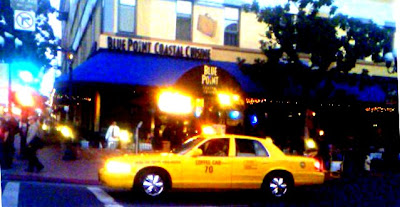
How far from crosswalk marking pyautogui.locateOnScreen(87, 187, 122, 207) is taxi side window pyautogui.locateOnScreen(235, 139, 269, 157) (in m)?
2.93

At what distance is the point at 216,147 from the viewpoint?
11391mm

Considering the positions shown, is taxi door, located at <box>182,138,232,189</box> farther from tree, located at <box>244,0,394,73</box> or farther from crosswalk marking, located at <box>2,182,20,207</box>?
tree, located at <box>244,0,394,73</box>

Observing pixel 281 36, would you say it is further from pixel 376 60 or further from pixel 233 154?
pixel 233 154

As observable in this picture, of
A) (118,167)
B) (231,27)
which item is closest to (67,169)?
(118,167)

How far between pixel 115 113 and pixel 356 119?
11.7 metres

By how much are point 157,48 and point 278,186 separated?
34.8ft

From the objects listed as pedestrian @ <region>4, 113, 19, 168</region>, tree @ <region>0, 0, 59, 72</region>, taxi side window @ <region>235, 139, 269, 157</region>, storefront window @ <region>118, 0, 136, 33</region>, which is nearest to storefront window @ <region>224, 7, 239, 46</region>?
storefront window @ <region>118, 0, 136, 33</region>

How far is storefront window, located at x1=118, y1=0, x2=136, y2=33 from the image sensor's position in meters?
20.5

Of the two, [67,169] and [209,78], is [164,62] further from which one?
[67,169]

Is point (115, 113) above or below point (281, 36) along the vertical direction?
below

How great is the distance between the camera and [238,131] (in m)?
20.2

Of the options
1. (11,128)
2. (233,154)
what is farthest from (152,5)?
(233,154)

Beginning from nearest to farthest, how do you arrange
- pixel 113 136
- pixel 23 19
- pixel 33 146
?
pixel 23 19 → pixel 33 146 → pixel 113 136

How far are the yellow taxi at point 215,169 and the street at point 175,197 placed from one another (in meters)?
0.35
